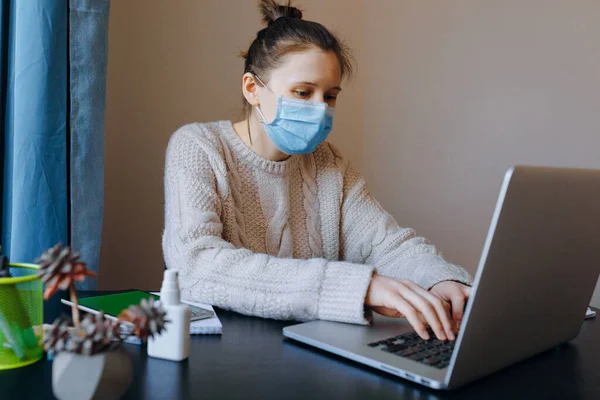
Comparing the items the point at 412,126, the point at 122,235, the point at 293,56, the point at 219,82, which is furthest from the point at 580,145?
the point at 122,235

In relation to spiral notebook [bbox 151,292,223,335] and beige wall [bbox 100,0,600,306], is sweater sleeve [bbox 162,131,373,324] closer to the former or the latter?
spiral notebook [bbox 151,292,223,335]

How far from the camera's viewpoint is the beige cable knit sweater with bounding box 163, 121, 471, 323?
0.88m

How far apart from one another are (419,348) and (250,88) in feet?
2.75

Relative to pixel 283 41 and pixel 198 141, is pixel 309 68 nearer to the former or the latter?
pixel 283 41

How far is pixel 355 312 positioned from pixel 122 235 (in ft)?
3.49

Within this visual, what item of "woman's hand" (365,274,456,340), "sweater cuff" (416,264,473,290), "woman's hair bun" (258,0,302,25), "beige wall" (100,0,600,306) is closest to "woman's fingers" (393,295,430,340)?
"woman's hand" (365,274,456,340)

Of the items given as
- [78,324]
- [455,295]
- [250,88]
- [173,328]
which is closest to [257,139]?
[250,88]

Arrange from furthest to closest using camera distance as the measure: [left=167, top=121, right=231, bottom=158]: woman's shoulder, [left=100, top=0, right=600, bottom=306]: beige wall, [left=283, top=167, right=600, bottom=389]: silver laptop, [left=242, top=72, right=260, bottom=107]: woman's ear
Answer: [left=100, top=0, right=600, bottom=306]: beige wall
[left=242, top=72, right=260, bottom=107]: woman's ear
[left=167, top=121, right=231, bottom=158]: woman's shoulder
[left=283, top=167, right=600, bottom=389]: silver laptop

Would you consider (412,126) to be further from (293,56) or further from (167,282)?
(167,282)

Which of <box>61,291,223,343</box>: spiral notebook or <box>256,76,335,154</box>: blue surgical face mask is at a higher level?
<box>256,76,335,154</box>: blue surgical face mask

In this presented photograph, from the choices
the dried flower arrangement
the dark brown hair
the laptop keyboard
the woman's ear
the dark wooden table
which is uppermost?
the dark brown hair

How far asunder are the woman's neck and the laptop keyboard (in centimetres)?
70

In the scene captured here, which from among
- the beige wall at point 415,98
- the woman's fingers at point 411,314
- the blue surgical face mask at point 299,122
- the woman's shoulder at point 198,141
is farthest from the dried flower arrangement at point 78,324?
the beige wall at point 415,98

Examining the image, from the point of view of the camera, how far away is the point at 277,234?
1336 mm
